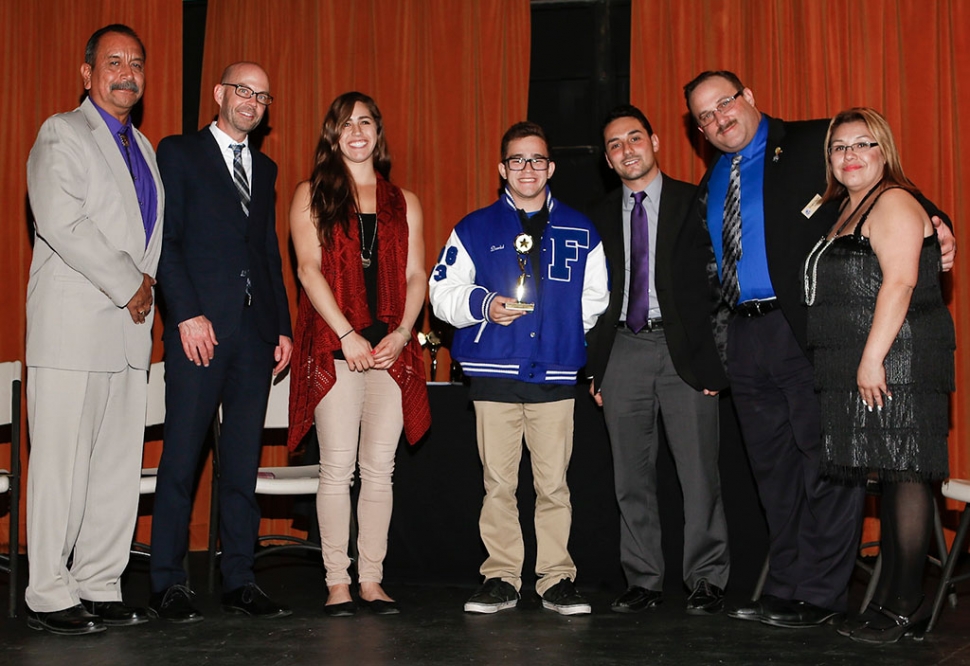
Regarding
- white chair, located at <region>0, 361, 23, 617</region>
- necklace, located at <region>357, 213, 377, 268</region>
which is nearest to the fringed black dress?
necklace, located at <region>357, 213, 377, 268</region>

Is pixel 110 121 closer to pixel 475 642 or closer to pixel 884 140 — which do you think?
pixel 475 642

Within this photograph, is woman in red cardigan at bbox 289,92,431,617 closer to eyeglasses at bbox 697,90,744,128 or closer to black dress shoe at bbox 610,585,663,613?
black dress shoe at bbox 610,585,663,613

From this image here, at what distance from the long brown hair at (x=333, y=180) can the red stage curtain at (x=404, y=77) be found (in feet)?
5.24

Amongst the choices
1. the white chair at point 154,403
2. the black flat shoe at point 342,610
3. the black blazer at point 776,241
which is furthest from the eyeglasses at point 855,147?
the white chair at point 154,403

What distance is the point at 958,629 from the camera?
3441 mm

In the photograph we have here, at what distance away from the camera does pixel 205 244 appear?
144 inches

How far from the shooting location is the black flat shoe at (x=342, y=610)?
3658 millimetres

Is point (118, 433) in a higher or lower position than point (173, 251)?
lower

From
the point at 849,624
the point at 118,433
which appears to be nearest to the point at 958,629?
the point at 849,624

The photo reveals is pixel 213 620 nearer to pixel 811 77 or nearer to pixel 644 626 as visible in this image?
pixel 644 626

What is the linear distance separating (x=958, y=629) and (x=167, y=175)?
3.30m

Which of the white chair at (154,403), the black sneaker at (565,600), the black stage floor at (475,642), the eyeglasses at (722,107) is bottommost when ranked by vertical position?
the black stage floor at (475,642)

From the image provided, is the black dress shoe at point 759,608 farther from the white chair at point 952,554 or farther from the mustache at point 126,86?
the mustache at point 126,86

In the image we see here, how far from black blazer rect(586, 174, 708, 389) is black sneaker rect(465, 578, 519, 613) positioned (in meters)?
0.87
